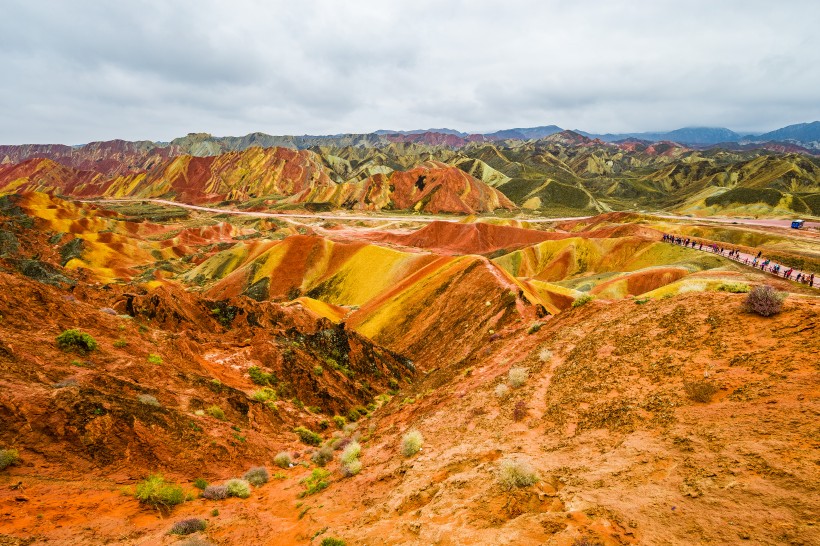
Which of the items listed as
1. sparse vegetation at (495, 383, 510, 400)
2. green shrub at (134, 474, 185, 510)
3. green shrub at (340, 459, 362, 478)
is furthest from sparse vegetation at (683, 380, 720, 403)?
green shrub at (134, 474, 185, 510)

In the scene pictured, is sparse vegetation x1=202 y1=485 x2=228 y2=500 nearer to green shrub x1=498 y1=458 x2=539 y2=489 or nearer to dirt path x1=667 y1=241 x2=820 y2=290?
green shrub x1=498 y1=458 x2=539 y2=489

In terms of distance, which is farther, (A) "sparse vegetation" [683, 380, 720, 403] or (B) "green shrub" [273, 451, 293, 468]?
(B) "green shrub" [273, 451, 293, 468]

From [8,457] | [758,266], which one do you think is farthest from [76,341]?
[758,266]

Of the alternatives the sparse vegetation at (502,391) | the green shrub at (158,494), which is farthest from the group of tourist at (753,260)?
the green shrub at (158,494)

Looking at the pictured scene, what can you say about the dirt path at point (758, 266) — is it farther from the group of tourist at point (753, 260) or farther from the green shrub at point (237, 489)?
the green shrub at point (237, 489)

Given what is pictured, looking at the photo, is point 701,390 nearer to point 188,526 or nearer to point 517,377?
point 517,377

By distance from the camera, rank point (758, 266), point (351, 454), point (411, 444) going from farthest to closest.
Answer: point (758, 266) → point (351, 454) → point (411, 444)
